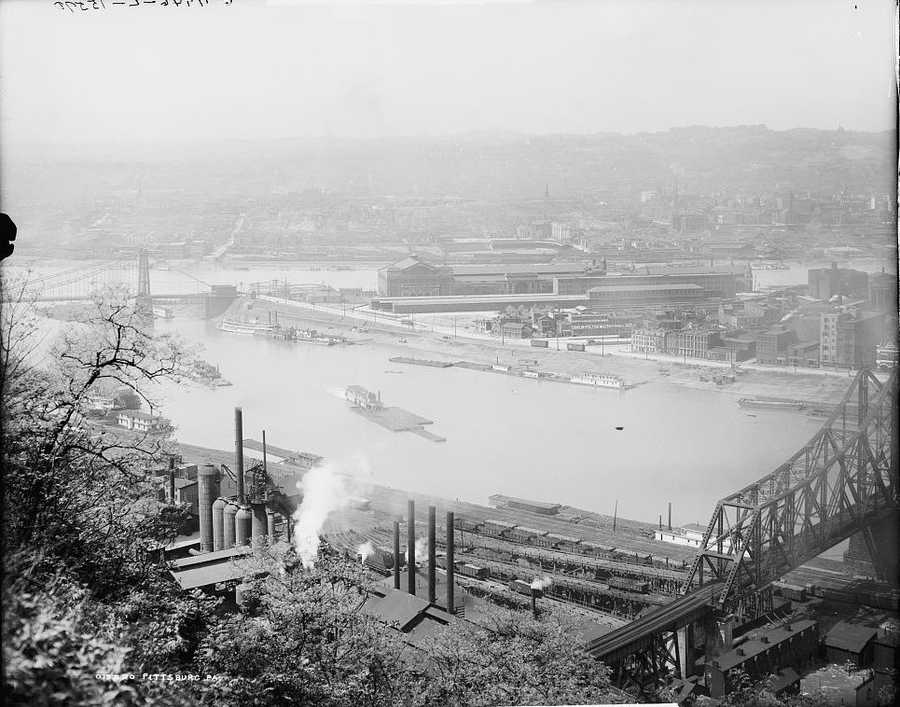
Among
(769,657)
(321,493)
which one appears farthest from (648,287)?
(321,493)

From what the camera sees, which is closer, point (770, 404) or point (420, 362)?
point (770, 404)

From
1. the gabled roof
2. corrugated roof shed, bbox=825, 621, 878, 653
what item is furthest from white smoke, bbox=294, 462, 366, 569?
corrugated roof shed, bbox=825, 621, 878, 653

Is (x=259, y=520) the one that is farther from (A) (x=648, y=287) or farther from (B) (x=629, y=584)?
(A) (x=648, y=287)

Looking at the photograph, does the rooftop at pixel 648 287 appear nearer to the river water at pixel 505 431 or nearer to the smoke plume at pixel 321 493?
the river water at pixel 505 431

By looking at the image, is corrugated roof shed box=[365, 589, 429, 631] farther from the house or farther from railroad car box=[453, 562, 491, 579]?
the house

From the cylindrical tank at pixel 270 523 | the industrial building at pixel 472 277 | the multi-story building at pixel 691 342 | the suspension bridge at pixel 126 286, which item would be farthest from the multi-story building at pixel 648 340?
the suspension bridge at pixel 126 286

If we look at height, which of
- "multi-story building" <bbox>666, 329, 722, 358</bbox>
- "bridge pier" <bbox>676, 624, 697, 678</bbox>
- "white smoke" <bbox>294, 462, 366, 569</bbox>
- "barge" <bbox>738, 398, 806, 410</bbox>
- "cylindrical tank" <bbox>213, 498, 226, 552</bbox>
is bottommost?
"bridge pier" <bbox>676, 624, 697, 678</bbox>
